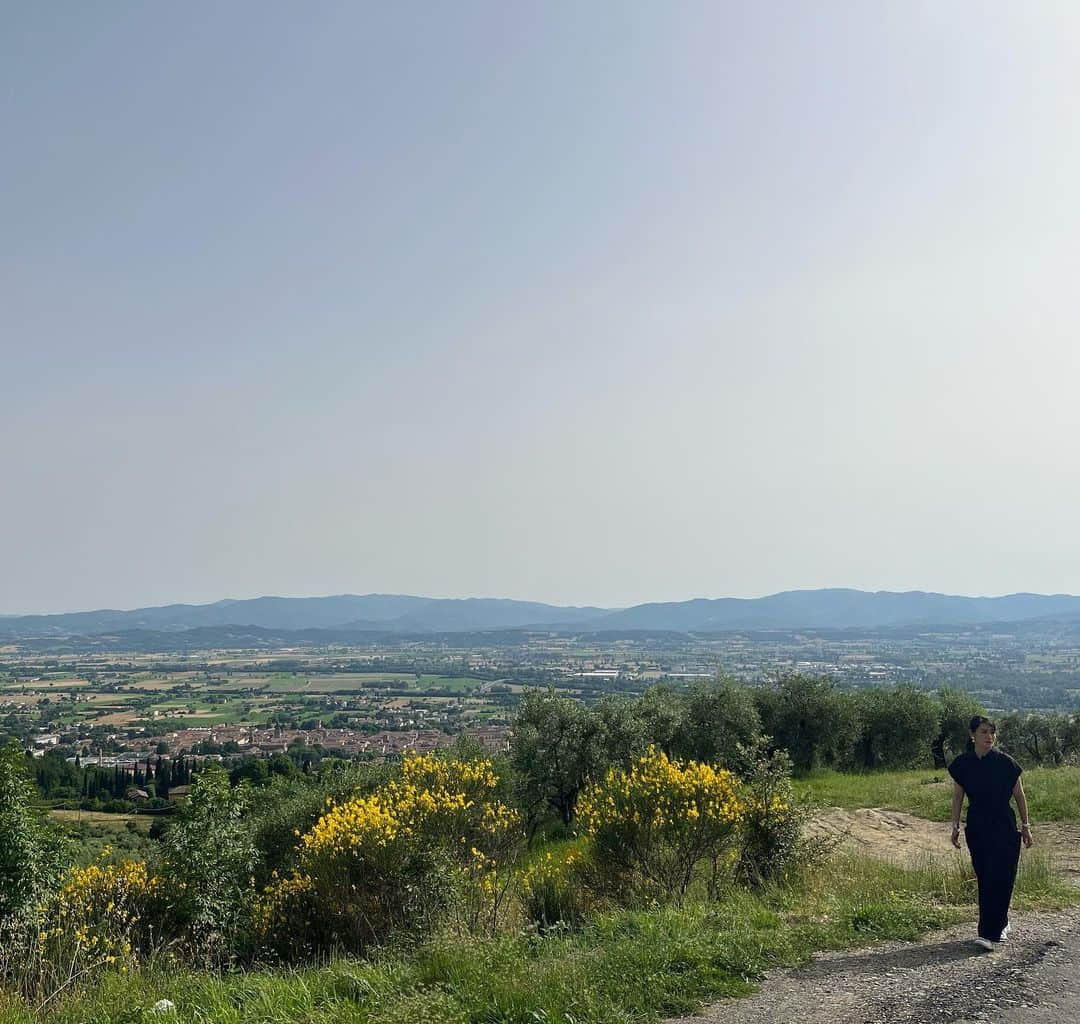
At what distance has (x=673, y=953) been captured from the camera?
7.14m

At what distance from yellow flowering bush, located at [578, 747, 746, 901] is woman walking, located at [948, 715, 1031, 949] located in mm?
3074

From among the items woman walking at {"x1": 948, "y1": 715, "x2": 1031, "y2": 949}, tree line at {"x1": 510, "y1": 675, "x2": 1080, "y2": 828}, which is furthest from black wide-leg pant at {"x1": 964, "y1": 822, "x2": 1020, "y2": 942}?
tree line at {"x1": 510, "y1": 675, "x2": 1080, "y2": 828}

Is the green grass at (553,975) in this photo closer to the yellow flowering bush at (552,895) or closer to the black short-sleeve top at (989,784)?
the yellow flowering bush at (552,895)

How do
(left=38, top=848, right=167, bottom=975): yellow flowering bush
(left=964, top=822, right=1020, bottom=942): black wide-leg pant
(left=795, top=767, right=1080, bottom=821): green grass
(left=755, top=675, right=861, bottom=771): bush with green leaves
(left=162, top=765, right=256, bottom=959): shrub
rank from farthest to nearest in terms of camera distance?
1. (left=755, top=675, right=861, bottom=771): bush with green leaves
2. (left=795, top=767, right=1080, bottom=821): green grass
3. (left=162, top=765, right=256, bottom=959): shrub
4. (left=38, top=848, right=167, bottom=975): yellow flowering bush
5. (left=964, top=822, right=1020, bottom=942): black wide-leg pant

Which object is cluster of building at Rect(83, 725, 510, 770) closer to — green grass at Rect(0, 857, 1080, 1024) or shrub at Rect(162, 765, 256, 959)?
shrub at Rect(162, 765, 256, 959)

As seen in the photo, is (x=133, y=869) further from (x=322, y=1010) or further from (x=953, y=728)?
(x=953, y=728)

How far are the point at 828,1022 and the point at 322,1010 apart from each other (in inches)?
167

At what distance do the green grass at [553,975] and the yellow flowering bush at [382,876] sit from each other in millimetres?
1162

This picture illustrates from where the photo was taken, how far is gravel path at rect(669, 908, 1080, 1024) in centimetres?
604

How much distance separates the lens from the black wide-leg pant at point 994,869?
779 centimetres

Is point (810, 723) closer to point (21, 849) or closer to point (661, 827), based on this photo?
point (661, 827)

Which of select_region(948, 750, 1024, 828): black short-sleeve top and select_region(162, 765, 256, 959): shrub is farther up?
select_region(948, 750, 1024, 828): black short-sleeve top

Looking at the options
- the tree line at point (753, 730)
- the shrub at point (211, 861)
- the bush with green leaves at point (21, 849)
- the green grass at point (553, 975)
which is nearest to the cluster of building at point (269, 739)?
the tree line at point (753, 730)

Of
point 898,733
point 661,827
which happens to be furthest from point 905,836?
point 898,733
